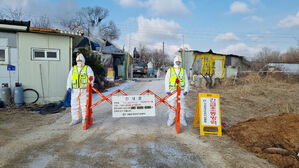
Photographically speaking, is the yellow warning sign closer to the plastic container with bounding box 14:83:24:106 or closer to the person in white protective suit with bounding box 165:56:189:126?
the person in white protective suit with bounding box 165:56:189:126

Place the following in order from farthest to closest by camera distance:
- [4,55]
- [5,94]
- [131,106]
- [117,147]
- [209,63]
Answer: [209,63]
[4,55]
[5,94]
[131,106]
[117,147]

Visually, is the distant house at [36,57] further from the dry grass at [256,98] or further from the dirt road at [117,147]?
the dry grass at [256,98]

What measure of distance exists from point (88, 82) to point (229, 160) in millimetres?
3890

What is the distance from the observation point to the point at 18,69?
7531mm

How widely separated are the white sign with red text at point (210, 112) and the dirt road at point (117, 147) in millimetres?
410

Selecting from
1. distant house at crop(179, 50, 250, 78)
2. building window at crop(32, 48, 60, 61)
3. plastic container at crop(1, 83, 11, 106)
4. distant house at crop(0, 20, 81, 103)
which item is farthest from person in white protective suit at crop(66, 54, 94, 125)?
distant house at crop(179, 50, 250, 78)

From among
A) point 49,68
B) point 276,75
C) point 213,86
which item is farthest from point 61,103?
point 276,75

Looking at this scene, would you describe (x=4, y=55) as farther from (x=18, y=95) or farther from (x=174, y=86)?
(x=174, y=86)

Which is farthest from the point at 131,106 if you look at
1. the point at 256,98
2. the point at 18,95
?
the point at 256,98

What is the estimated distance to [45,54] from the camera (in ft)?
25.9

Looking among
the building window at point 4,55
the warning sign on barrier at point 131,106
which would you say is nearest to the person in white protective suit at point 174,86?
the warning sign on barrier at point 131,106

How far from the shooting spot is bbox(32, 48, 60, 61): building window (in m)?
7.76

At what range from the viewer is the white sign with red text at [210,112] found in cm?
471

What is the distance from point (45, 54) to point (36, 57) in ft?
1.22
